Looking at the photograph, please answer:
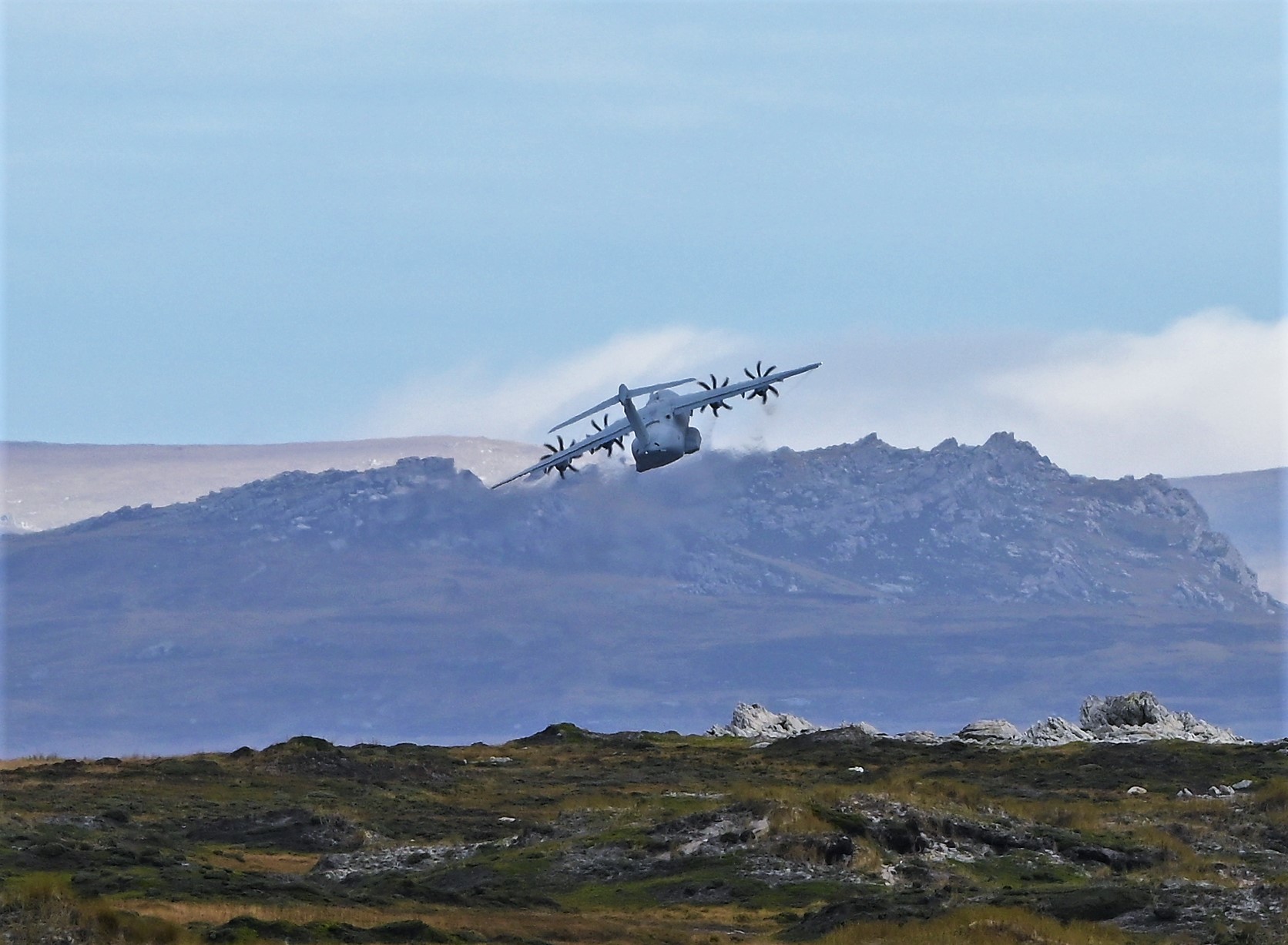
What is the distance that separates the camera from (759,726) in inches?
5960

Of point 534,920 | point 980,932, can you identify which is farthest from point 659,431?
point 980,932

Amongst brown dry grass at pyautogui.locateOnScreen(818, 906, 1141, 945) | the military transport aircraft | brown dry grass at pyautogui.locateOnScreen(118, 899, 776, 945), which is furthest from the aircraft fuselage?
brown dry grass at pyautogui.locateOnScreen(818, 906, 1141, 945)

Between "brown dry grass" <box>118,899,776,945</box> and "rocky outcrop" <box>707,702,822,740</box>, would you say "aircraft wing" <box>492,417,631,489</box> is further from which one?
"brown dry grass" <box>118,899,776,945</box>

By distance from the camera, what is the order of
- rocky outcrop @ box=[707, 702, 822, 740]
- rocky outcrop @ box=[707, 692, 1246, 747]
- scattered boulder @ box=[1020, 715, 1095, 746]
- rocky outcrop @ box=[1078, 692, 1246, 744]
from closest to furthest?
scattered boulder @ box=[1020, 715, 1095, 746], rocky outcrop @ box=[707, 692, 1246, 747], rocky outcrop @ box=[1078, 692, 1246, 744], rocky outcrop @ box=[707, 702, 822, 740]

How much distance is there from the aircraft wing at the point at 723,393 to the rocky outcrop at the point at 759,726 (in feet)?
74.5

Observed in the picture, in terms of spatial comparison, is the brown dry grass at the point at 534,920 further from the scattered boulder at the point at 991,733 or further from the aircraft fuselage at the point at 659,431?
the scattered boulder at the point at 991,733

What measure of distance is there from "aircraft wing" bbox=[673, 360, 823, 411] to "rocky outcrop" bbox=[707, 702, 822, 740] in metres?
22.7

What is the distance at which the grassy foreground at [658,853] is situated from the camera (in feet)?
217

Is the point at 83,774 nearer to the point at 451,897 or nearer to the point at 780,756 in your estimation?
the point at 780,756

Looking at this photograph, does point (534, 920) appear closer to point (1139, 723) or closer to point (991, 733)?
point (991, 733)

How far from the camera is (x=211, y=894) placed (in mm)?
71750

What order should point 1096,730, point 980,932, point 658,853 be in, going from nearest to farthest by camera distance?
point 980,932, point 658,853, point 1096,730

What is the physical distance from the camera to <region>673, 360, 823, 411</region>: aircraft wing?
129875mm

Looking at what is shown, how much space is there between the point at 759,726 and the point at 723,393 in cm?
2772
